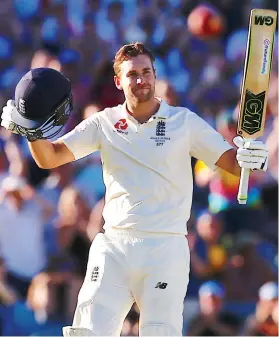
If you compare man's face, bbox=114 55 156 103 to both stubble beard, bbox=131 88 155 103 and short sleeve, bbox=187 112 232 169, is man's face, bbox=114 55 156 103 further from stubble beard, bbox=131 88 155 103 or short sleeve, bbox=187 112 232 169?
short sleeve, bbox=187 112 232 169

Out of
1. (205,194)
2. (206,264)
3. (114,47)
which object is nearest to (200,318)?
(206,264)

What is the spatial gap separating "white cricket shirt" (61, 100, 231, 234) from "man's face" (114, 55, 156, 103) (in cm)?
11

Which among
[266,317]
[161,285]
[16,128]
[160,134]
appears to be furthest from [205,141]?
[266,317]

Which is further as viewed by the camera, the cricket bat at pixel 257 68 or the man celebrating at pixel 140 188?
the cricket bat at pixel 257 68

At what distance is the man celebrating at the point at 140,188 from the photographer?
4.61 metres

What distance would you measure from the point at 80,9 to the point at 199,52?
3.69 feet

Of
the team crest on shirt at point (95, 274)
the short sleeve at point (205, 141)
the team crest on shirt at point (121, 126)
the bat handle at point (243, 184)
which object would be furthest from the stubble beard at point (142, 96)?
the team crest on shirt at point (95, 274)

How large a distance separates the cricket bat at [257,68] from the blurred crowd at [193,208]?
7.62 feet

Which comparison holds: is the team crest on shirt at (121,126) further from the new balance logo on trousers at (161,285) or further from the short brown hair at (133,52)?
the new balance logo on trousers at (161,285)

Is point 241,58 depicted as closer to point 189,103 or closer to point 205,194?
point 189,103

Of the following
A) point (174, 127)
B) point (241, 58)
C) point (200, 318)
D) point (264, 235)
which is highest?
point (241, 58)

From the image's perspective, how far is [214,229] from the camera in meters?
7.15

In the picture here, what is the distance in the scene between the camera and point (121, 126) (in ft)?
16.0

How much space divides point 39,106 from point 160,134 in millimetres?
611
